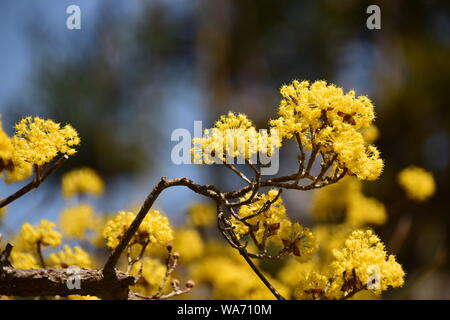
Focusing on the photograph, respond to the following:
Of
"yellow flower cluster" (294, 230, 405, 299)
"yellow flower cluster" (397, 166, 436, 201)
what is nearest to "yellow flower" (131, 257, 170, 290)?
"yellow flower cluster" (294, 230, 405, 299)

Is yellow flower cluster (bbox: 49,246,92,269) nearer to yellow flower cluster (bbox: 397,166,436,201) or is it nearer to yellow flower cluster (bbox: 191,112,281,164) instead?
yellow flower cluster (bbox: 191,112,281,164)

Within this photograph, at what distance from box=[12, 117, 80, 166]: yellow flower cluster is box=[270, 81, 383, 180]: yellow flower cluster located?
62 centimetres

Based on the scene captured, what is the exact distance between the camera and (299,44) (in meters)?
11.3

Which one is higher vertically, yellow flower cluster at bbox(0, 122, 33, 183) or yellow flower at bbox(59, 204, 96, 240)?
yellow flower cluster at bbox(0, 122, 33, 183)

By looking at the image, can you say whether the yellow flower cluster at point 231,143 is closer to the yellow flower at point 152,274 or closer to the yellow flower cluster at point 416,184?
the yellow flower at point 152,274

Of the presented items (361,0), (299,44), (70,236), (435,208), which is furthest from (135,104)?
(70,236)

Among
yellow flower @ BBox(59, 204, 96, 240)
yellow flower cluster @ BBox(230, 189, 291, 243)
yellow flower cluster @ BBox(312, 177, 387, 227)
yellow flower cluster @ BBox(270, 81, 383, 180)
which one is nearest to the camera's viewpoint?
yellow flower cluster @ BBox(270, 81, 383, 180)

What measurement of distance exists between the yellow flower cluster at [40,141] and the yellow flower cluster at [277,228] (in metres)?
0.56

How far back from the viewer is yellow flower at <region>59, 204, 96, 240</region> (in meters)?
2.83

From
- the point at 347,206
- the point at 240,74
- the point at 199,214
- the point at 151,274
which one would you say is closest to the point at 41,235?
the point at 151,274

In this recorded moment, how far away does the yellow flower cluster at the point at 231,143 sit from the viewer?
1.59 metres

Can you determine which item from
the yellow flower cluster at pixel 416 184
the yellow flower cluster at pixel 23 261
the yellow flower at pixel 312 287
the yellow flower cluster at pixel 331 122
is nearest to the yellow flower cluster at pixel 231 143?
the yellow flower cluster at pixel 331 122

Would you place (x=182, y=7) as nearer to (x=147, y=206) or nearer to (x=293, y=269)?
(x=293, y=269)
